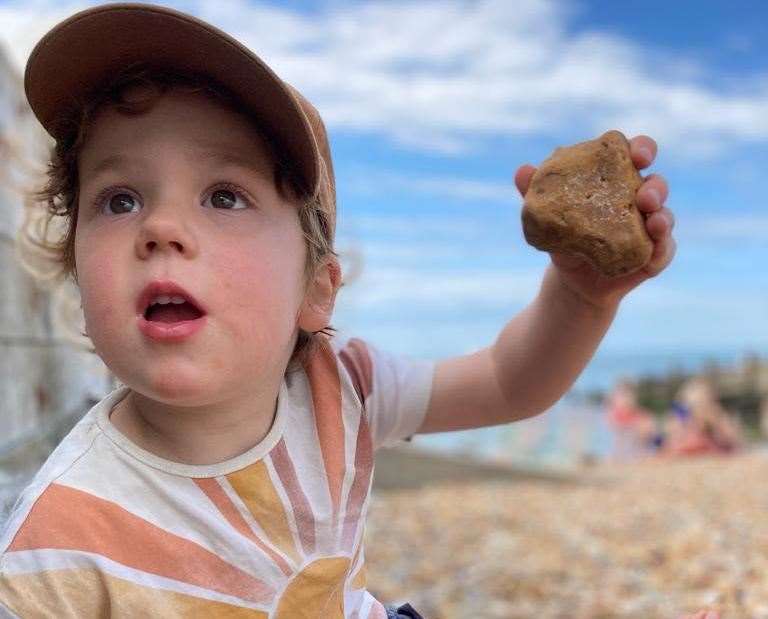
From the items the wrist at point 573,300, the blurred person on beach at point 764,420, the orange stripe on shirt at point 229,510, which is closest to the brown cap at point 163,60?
the orange stripe on shirt at point 229,510

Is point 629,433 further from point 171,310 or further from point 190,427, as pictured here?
point 171,310

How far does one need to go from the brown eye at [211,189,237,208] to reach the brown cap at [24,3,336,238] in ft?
0.37

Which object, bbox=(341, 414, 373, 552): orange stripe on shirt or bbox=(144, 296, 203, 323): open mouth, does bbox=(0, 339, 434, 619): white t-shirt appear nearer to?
bbox=(341, 414, 373, 552): orange stripe on shirt

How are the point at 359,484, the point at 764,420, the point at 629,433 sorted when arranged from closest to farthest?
the point at 359,484
the point at 629,433
the point at 764,420

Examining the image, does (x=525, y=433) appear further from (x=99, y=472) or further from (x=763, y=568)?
(x=99, y=472)

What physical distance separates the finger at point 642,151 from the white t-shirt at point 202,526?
681 millimetres

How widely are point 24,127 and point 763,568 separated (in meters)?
3.63

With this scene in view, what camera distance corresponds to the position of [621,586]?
186 inches

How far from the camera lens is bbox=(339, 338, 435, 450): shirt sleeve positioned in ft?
6.28

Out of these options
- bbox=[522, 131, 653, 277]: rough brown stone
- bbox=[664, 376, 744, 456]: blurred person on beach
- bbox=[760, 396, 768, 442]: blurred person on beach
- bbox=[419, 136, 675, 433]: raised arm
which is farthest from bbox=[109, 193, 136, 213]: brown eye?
bbox=[760, 396, 768, 442]: blurred person on beach

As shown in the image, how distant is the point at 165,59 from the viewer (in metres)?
1.48

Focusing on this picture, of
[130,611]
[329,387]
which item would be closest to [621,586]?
[329,387]

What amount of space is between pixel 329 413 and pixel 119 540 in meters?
0.46

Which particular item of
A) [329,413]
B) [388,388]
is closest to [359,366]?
[388,388]
